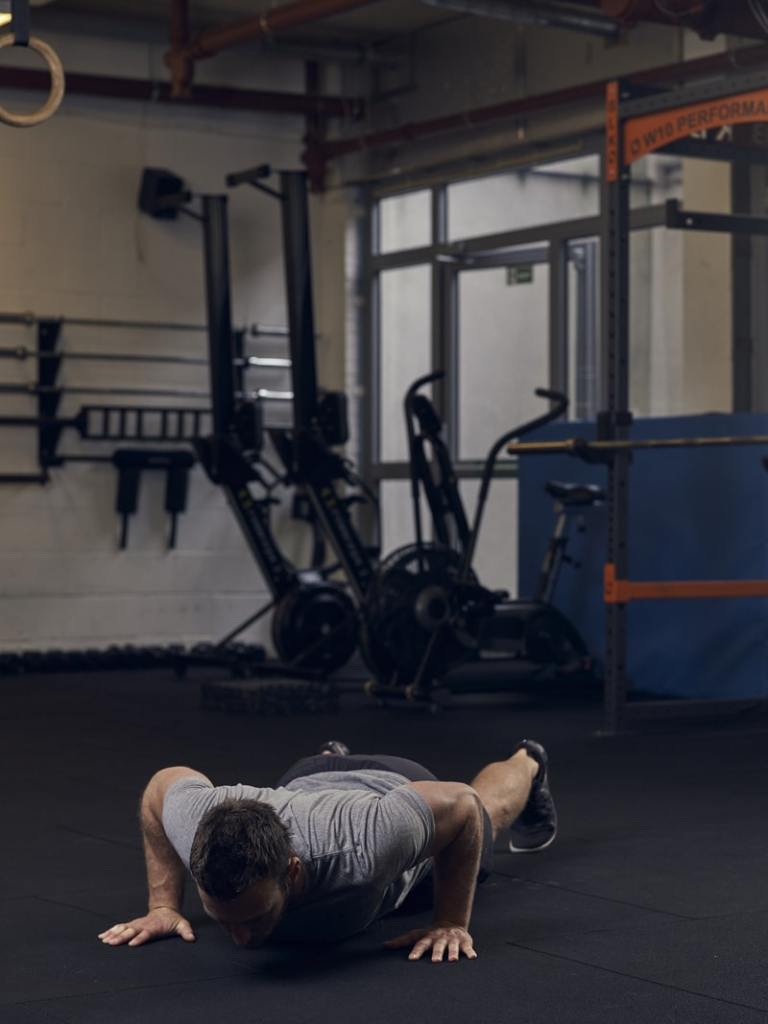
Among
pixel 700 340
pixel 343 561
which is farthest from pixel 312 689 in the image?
pixel 700 340

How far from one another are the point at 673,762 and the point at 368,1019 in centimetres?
315

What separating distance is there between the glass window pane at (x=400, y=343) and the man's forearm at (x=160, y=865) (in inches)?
291

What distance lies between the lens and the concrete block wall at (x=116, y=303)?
962cm

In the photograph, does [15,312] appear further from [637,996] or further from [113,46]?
[637,996]

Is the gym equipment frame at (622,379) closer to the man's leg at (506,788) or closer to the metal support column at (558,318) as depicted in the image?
the man's leg at (506,788)

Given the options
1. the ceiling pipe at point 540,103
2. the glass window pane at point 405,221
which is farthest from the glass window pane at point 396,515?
the ceiling pipe at point 540,103

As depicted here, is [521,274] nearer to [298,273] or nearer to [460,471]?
[460,471]

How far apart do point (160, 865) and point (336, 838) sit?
474mm

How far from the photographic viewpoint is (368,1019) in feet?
9.13

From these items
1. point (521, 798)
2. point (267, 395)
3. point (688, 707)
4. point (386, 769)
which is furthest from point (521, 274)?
point (386, 769)

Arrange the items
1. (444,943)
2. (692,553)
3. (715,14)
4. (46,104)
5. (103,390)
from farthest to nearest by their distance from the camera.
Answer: (103,390) → (692,553) → (715,14) → (46,104) → (444,943)

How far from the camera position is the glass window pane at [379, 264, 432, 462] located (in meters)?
10.6

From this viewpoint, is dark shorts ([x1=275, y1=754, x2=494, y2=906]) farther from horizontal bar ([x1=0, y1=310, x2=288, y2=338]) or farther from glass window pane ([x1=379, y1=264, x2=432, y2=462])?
glass window pane ([x1=379, y1=264, x2=432, y2=462])

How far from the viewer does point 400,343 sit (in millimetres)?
10734
